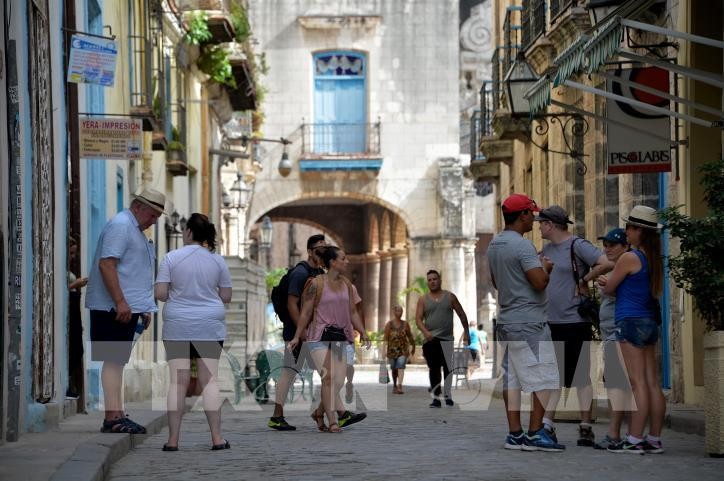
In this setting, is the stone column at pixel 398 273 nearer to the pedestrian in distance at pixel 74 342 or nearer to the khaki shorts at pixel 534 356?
the pedestrian in distance at pixel 74 342

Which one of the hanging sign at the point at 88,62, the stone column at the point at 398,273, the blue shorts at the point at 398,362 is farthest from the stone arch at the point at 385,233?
the hanging sign at the point at 88,62

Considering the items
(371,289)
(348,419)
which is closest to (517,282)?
(348,419)

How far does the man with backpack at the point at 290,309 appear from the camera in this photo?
45.5ft

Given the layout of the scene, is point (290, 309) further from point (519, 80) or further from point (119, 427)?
point (519, 80)

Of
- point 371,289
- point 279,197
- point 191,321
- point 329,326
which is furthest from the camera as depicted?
point 371,289

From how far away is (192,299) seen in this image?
36.9 feet

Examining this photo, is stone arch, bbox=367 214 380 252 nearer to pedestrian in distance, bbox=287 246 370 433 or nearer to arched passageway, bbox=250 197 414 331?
arched passageway, bbox=250 197 414 331

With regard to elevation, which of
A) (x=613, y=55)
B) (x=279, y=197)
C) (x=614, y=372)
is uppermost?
(x=279, y=197)

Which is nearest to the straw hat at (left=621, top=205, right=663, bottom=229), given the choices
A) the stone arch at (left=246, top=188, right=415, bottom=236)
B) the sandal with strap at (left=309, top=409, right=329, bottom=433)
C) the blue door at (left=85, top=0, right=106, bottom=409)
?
the sandal with strap at (left=309, top=409, right=329, bottom=433)

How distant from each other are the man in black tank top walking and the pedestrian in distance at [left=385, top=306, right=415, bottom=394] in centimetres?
527

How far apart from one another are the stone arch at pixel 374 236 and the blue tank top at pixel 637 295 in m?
42.7

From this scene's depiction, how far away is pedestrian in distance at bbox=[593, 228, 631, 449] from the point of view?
1112cm

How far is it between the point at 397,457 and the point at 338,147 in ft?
112

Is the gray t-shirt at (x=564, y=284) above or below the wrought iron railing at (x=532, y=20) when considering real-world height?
below
